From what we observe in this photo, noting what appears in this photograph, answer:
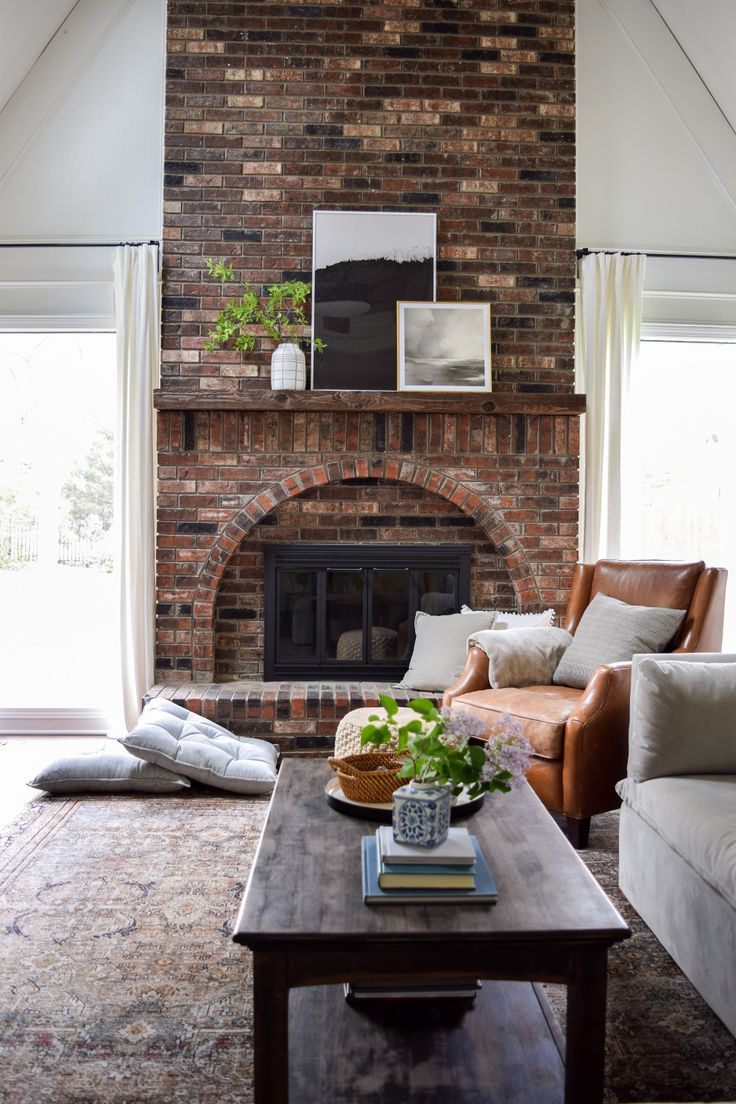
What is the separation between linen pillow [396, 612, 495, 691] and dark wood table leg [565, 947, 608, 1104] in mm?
2676

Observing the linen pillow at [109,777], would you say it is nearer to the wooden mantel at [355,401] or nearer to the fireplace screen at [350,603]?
the fireplace screen at [350,603]

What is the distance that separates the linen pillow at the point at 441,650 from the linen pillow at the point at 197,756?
887 millimetres

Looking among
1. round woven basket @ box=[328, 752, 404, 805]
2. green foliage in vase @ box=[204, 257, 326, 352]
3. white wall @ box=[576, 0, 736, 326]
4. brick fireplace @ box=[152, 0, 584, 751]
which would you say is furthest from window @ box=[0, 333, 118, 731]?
round woven basket @ box=[328, 752, 404, 805]

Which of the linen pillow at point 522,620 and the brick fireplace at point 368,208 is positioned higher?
the brick fireplace at point 368,208

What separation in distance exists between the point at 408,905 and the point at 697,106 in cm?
465

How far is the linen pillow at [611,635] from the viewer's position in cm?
341

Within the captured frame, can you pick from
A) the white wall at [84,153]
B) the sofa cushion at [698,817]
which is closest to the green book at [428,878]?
the sofa cushion at [698,817]

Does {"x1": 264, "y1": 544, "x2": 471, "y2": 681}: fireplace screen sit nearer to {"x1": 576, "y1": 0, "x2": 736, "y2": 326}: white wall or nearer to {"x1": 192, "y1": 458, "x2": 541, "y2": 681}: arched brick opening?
{"x1": 192, "y1": 458, "x2": 541, "y2": 681}: arched brick opening

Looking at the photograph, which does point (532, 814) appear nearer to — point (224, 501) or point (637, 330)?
point (224, 501)

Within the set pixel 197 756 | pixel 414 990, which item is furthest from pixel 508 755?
pixel 197 756

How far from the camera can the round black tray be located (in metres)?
2.09

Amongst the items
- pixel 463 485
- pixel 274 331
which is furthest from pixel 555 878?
pixel 274 331

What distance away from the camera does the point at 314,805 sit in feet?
7.27

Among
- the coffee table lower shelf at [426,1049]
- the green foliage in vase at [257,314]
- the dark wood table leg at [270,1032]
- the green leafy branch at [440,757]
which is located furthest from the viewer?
the green foliage in vase at [257,314]
